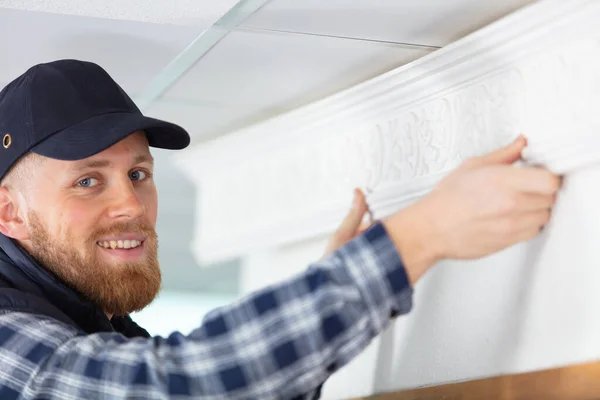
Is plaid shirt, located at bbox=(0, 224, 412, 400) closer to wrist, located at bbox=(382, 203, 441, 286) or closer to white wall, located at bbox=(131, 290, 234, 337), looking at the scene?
wrist, located at bbox=(382, 203, 441, 286)

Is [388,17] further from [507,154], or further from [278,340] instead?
[278,340]

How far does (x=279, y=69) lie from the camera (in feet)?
5.31

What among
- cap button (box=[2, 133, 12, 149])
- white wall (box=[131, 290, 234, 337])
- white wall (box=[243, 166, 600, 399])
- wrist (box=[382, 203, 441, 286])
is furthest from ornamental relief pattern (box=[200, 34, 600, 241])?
white wall (box=[131, 290, 234, 337])

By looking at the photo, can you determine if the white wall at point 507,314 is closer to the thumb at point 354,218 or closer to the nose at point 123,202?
the thumb at point 354,218

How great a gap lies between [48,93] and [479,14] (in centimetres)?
71

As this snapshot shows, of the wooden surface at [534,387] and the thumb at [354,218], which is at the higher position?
the thumb at [354,218]

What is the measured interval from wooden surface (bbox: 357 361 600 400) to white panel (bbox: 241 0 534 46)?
521 millimetres

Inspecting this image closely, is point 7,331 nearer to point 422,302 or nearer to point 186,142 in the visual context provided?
point 186,142

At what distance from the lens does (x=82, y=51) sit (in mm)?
1572

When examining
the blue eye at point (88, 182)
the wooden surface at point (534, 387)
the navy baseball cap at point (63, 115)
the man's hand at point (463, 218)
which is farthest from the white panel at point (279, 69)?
the wooden surface at point (534, 387)

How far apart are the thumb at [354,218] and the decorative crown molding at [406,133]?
0.02 m

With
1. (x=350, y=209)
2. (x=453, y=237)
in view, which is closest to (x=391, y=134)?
(x=350, y=209)

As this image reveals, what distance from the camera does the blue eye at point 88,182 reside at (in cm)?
148

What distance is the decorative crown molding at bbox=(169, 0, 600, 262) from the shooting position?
1.17m
